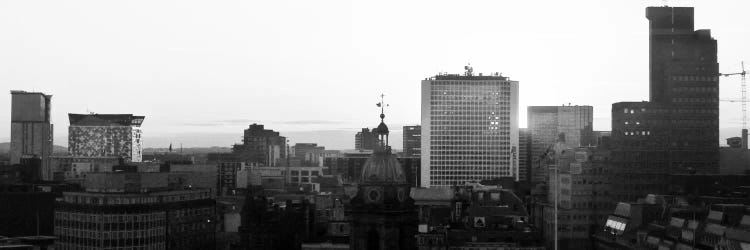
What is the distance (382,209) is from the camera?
60625 mm

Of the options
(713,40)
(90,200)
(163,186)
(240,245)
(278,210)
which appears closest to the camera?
(240,245)

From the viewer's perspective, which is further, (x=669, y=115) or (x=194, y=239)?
(x=669, y=115)

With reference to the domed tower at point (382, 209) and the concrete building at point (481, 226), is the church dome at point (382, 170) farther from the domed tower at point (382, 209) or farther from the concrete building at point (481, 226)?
the concrete building at point (481, 226)

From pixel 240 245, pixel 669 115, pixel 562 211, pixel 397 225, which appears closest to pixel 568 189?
pixel 562 211

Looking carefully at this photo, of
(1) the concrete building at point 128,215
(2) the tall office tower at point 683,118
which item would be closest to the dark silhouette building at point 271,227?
(1) the concrete building at point 128,215

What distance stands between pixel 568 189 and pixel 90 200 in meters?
82.5

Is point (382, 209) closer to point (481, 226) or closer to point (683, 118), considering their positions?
point (481, 226)

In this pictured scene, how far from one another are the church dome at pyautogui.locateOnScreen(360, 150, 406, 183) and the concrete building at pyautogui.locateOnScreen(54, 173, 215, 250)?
9259 cm

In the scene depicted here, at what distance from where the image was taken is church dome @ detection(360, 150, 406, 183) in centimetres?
6075

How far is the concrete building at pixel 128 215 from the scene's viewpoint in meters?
146

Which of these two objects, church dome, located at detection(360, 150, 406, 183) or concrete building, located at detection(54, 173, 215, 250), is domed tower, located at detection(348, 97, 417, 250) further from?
concrete building, located at detection(54, 173, 215, 250)

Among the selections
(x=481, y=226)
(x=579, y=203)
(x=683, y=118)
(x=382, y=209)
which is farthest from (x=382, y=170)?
(x=683, y=118)

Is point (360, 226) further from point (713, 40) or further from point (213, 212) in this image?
point (713, 40)

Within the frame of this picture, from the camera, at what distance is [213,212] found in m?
175
